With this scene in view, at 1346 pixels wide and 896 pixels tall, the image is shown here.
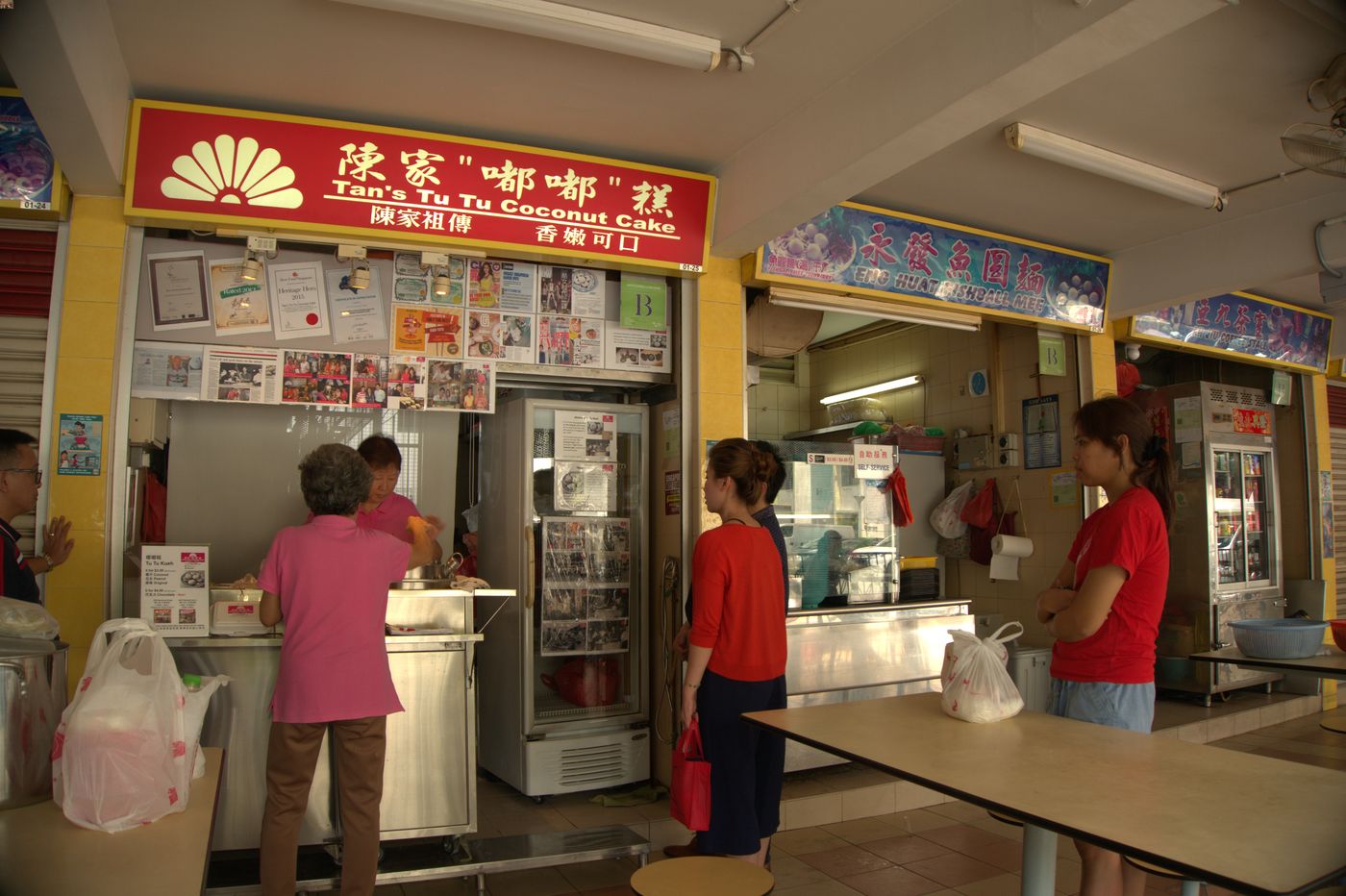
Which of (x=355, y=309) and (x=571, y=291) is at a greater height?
(x=571, y=291)

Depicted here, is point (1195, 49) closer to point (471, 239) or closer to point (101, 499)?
point (471, 239)

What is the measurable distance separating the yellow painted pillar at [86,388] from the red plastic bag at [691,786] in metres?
2.45

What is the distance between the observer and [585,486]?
4.90m

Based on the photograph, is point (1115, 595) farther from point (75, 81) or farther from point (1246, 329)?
point (1246, 329)

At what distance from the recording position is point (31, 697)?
196cm

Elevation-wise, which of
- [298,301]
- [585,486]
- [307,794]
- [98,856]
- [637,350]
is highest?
[298,301]

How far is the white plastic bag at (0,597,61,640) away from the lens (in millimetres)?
2035

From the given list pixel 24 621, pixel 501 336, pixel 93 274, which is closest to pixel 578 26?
pixel 501 336

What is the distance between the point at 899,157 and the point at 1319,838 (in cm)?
280

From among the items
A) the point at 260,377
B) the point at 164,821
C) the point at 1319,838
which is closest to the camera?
the point at 1319,838

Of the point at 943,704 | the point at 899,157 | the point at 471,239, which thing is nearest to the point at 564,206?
the point at 471,239

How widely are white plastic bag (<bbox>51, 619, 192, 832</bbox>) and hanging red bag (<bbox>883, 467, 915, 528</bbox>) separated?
4319 millimetres

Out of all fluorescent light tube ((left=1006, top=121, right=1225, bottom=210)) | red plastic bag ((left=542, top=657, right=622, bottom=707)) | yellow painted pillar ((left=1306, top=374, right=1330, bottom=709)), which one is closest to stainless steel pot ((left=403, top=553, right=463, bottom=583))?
red plastic bag ((left=542, top=657, right=622, bottom=707))

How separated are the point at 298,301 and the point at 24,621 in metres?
2.35
